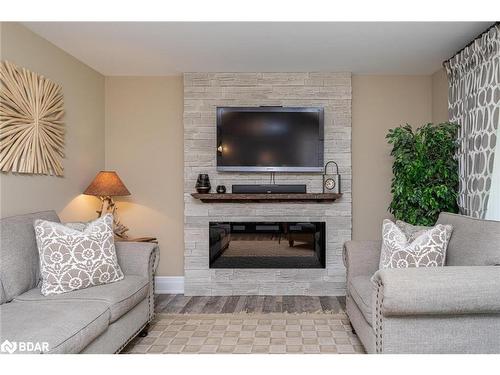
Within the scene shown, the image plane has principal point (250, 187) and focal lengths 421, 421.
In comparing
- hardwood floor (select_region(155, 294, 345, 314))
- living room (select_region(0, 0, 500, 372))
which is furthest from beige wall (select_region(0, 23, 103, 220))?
hardwood floor (select_region(155, 294, 345, 314))

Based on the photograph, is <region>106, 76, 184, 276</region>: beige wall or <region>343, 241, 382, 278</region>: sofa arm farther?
<region>106, 76, 184, 276</region>: beige wall

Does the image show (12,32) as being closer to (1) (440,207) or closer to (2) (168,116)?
(2) (168,116)

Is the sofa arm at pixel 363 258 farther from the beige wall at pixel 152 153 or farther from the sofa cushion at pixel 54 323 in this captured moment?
the sofa cushion at pixel 54 323

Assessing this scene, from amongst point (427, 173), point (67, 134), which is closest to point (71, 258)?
point (67, 134)

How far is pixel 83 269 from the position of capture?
2.75 metres

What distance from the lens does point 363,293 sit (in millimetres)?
2795

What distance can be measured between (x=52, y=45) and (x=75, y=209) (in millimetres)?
1504

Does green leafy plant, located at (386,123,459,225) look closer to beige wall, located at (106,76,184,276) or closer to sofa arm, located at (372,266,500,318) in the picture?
sofa arm, located at (372,266,500,318)

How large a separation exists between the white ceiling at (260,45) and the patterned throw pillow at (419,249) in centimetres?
159

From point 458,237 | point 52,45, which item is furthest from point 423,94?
point 52,45

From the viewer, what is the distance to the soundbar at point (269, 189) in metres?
4.50

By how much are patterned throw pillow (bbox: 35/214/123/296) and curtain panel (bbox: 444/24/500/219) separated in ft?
9.44

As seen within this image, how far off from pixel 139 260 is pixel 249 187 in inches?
64.0

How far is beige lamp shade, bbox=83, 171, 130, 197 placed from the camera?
4086mm
